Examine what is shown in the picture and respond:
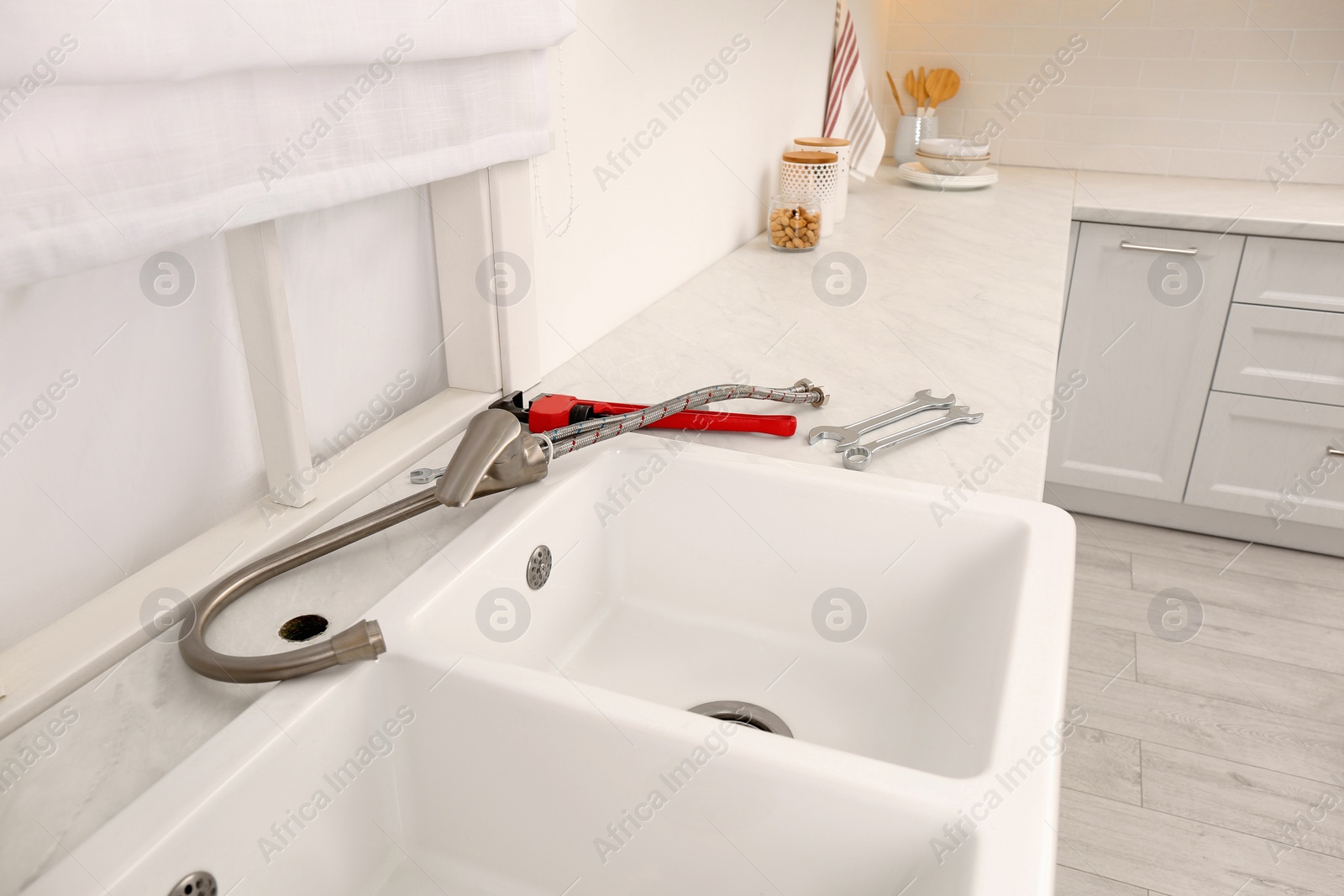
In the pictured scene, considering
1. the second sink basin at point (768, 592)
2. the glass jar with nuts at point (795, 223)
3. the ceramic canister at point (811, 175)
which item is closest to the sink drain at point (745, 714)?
the second sink basin at point (768, 592)

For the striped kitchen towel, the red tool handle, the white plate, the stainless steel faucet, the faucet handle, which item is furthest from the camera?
the white plate

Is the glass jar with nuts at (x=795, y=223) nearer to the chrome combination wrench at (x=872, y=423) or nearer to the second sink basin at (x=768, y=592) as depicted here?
the chrome combination wrench at (x=872, y=423)

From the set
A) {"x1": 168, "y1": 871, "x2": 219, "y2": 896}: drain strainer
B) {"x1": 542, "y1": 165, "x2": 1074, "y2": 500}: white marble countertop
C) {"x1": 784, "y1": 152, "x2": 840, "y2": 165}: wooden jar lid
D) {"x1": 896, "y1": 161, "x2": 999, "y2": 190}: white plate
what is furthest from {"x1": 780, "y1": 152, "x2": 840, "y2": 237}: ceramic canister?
{"x1": 168, "y1": 871, "x2": 219, "y2": 896}: drain strainer

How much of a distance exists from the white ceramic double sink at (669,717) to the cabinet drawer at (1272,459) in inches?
71.0

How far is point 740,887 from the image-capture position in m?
0.71

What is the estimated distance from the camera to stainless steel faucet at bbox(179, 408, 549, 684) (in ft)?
2.21

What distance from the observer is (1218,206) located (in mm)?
2352

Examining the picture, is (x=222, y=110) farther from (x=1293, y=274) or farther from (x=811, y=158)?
(x=1293, y=274)

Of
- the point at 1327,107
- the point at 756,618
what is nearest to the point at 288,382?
the point at 756,618

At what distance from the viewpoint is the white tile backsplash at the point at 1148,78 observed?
8.54 ft

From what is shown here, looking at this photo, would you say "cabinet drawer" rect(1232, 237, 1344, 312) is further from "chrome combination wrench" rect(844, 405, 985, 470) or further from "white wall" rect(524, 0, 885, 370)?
"chrome combination wrench" rect(844, 405, 985, 470)

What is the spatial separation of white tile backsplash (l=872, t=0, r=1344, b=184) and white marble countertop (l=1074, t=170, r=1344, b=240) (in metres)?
0.11

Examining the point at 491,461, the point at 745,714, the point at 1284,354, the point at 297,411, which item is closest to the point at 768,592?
the point at 745,714

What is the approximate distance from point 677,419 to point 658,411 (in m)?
0.05
